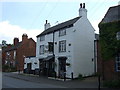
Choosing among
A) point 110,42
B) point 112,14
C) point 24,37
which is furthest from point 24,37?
point 110,42

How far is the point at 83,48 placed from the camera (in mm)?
32750

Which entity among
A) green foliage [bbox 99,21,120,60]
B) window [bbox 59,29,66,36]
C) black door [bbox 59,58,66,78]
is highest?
window [bbox 59,29,66,36]

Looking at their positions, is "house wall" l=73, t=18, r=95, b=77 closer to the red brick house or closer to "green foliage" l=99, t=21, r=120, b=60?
"green foliage" l=99, t=21, r=120, b=60

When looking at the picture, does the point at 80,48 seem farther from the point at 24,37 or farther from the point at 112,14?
the point at 24,37

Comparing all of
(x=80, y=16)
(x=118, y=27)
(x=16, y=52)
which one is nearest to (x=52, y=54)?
(x=80, y=16)

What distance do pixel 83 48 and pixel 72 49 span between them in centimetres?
233

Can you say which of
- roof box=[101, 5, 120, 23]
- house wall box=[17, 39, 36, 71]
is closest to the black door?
roof box=[101, 5, 120, 23]

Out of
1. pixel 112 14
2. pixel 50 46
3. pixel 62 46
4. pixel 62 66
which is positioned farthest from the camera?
pixel 50 46

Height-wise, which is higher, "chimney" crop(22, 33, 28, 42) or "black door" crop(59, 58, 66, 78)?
"chimney" crop(22, 33, 28, 42)

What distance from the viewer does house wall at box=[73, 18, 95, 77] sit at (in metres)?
31.4

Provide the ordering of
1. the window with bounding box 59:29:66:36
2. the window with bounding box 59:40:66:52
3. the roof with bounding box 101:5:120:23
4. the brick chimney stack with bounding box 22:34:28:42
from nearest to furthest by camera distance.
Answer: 1. the roof with bounding box 101:5:120:23
2. the window with bounding box 59:40:66:52
3. the window with bounding box 59:29:66:36
4. the brick chimney stack with bounding box 22:34:28:42

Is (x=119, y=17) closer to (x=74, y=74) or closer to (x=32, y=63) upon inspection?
(x=74, y=74)

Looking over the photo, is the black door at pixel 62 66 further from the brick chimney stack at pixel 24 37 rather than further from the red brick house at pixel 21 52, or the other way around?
the brick chimney stack at pixel 24 37

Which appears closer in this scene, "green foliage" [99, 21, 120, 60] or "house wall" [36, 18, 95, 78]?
"green foliage" [99, 21, 120, 60]
